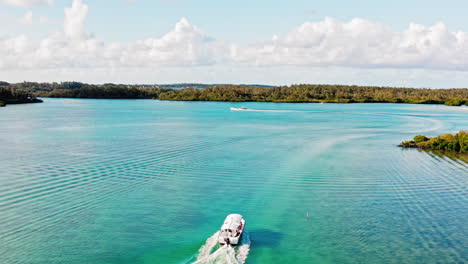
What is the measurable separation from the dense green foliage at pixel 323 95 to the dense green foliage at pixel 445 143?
351 feet

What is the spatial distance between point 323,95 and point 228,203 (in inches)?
5672

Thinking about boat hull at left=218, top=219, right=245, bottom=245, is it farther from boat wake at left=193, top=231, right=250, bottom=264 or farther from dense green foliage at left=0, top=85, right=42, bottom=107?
dense green foliage at left=0, top=85, right=42, bottom=107

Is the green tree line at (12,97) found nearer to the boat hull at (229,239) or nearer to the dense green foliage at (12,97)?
the dense green foliage at (12,97)

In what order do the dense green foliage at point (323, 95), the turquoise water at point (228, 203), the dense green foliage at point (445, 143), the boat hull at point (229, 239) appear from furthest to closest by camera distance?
the dense green foliage at point (323, 95)
the dense green foliage at point (445, 143)
the turquoise water at point (228, 203)
the boat hull at point (229, 239)

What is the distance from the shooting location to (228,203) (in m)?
19.1

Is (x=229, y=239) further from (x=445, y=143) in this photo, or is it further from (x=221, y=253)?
(x=445, y=143)

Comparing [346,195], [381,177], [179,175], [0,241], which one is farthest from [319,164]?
[0,241]

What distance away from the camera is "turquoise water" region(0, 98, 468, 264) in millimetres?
13930

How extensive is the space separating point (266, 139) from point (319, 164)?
46.8 ft

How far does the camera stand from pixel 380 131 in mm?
51156

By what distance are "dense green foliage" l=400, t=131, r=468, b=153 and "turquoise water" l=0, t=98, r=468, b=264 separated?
2.44 meters

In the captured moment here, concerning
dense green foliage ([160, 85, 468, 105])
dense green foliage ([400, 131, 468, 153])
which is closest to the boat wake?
dense green foliage ([400, 131, 468, 153])

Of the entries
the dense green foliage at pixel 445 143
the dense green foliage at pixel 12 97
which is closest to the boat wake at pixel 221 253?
the dense green foliage at pixel 445 143

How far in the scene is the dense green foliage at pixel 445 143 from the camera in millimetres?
34031
